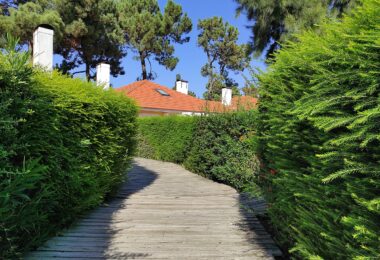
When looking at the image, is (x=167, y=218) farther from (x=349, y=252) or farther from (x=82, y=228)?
(x=349, y=252)

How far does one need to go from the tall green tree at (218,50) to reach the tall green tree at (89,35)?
47.9 feet

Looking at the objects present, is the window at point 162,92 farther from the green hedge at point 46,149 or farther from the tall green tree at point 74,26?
the green hedge at point 46,149

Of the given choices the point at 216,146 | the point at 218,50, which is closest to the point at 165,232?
the point at 216,146

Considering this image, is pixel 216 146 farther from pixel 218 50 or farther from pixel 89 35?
pixel 218 50

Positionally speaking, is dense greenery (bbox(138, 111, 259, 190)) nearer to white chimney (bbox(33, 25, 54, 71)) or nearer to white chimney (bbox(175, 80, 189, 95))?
white chimney (bbox(33, 25, 54, 71))

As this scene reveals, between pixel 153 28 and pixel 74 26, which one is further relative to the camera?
pixel 153 28

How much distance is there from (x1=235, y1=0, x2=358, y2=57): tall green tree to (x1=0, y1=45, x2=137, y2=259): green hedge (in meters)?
7.39

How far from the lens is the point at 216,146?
29.6 ft

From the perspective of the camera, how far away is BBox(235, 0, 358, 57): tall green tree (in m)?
10.5

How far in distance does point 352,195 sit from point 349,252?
387 mm

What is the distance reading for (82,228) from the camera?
443 centimetres

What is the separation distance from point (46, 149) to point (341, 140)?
295 centimetres

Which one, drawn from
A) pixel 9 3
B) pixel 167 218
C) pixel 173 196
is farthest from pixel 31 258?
pixel 9 3

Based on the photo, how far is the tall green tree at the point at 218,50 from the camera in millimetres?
35906
